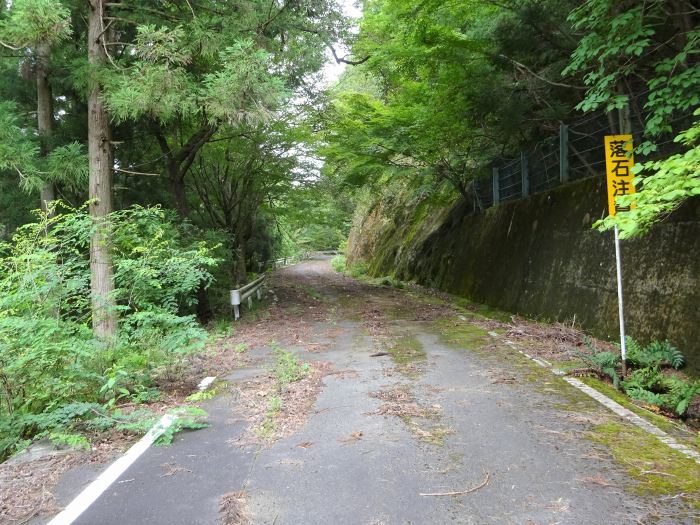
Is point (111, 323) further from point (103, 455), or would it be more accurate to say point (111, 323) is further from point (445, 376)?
point (445, 376)

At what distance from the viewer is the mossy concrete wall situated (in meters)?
6.26

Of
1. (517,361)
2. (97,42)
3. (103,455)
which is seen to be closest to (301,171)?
(97,42)

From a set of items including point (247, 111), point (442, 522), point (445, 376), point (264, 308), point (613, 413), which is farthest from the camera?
point (264, 308)

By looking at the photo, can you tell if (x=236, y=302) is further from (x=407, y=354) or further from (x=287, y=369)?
(x=407, y=354)

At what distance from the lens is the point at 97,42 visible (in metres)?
8.55

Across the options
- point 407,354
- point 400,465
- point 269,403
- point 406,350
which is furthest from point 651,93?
point 269,403

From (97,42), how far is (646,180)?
30.2 feet

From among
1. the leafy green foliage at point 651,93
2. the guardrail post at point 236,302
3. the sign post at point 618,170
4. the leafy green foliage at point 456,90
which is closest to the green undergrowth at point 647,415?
the sign post at point 618,170

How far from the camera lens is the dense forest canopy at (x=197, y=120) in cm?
539

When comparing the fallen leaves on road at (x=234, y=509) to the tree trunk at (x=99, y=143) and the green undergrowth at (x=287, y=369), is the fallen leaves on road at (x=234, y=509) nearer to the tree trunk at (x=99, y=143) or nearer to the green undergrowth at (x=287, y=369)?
the green undergrowth at (x=287, y=369)

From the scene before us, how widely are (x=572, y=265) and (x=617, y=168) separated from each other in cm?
340

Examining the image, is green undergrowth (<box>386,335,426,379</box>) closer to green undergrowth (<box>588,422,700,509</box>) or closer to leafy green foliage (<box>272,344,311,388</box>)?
leafy green foliage (<box>272,344,311,388</box>)

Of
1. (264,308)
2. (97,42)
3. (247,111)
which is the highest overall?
(97,42)

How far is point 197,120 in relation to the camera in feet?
36.8
